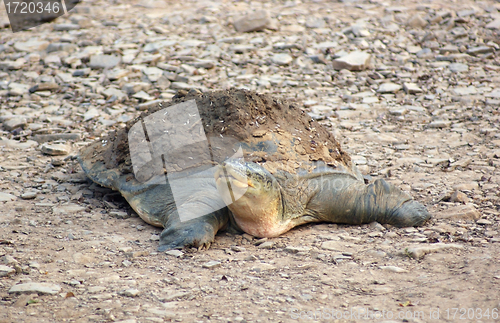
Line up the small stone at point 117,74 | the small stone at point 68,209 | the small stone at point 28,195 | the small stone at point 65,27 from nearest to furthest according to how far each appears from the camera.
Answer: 1. the small stone at point 68,209
2. the small stone at point 28,195
3. the small stone at point 117,74
4. the small stone at point 65,27

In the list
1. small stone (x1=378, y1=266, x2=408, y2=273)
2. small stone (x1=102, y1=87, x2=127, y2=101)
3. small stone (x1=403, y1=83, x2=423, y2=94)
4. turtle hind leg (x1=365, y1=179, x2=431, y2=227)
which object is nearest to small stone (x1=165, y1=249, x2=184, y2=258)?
small stone (x1=378, y1=266, x2=408, y2=273)

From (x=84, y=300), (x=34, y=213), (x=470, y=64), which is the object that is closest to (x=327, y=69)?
(x=470, y=64)

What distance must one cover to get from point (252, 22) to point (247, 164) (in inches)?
229

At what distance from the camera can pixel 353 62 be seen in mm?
7000

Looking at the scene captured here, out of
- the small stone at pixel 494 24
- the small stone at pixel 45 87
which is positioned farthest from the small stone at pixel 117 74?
the small stone at pixel 494 24

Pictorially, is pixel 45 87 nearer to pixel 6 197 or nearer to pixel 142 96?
pixel 142 96

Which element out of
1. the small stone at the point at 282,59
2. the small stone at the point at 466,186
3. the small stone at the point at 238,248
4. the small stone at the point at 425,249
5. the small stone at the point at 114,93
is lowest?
the small stone at the point at 282,59

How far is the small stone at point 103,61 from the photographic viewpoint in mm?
6922

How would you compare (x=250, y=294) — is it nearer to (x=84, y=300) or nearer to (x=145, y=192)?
(x=84, y=300)

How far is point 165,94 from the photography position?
6.26 meters

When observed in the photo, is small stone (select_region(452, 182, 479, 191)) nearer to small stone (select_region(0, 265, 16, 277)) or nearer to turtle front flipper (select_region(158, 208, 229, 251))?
turtle front flipper (select_region(158, 208, 229, 251))

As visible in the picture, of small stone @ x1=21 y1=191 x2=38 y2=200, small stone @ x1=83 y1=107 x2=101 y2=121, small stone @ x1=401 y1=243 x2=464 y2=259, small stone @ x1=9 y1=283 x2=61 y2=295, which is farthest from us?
small stone @ x1=83 y1=107 x2=101 y2=121

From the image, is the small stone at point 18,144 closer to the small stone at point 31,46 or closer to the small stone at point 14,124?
the small stone at point 14,124

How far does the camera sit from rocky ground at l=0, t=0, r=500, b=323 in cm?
238
